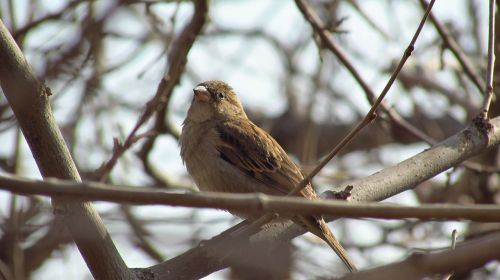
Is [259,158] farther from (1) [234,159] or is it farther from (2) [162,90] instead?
(2) [162,90]

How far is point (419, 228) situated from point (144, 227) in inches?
102

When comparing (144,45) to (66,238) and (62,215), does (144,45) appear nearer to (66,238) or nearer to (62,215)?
(66,238)

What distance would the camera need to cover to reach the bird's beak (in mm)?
5680

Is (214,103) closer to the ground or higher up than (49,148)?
higher up

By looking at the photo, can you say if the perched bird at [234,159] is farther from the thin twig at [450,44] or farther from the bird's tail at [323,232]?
the thin twig at [450,44]

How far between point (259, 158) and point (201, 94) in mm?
933

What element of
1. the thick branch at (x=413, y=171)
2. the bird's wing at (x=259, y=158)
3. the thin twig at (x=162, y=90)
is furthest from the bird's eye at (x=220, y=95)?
the thick branch at (x=413, y=171)

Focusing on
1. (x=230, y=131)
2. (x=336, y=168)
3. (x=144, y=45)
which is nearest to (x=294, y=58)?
(x=336, y=168)

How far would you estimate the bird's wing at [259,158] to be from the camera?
4.89 metres

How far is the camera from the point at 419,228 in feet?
22.0

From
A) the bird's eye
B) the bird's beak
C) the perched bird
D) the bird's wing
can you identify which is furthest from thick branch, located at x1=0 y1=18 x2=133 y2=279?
the bird's eye

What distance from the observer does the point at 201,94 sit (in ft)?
18.7

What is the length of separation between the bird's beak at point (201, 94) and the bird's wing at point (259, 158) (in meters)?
0.38

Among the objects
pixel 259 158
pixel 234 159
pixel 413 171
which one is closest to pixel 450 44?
pixel 413 171
